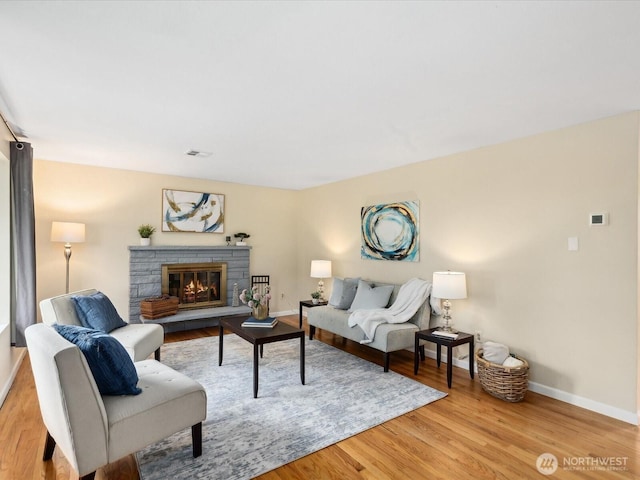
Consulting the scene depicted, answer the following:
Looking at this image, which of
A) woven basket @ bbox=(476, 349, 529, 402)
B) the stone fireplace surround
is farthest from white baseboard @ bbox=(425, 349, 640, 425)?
the stone fireplace surround

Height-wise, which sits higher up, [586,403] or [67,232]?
[67,232]

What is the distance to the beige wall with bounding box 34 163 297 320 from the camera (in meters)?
4.42

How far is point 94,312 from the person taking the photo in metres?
3.18

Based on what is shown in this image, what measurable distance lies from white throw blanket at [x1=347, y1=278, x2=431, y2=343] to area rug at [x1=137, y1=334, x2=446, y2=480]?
42cm

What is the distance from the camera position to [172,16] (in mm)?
1589

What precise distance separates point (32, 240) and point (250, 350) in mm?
2586

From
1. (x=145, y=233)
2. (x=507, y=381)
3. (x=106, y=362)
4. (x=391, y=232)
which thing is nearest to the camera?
(x=106, y=362)

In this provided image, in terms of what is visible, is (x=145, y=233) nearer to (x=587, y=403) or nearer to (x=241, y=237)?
(x=241, y=237)

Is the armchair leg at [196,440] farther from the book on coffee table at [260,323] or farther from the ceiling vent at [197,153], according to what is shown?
the ceiling vent at [197,153]

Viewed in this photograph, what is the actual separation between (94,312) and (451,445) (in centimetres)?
314

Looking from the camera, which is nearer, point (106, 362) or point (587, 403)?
point (106, 362)

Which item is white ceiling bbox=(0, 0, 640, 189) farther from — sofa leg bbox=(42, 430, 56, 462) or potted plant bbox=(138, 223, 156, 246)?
sofa leg bbox=(42, 430, 56, 462)

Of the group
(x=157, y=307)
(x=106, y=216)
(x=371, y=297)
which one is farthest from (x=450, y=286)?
(x=106, y=216)

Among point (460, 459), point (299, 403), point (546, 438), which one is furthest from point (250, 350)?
point (546, 438)
